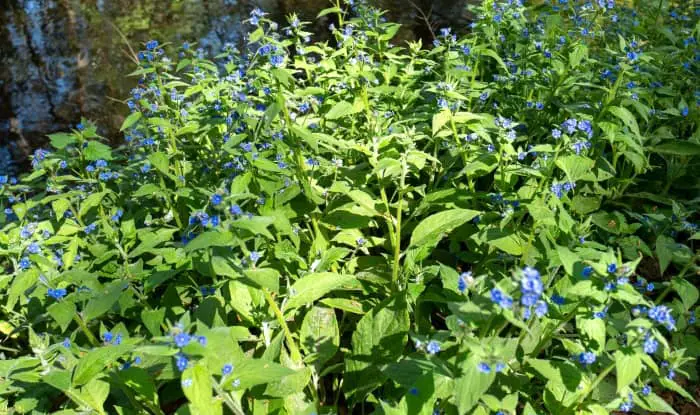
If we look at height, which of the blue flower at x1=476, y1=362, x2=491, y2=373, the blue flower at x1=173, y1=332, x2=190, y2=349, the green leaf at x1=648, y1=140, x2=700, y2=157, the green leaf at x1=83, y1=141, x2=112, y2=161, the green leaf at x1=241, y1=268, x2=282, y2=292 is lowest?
the blue flower at x1=476, y1=362, x2=491, y2=373

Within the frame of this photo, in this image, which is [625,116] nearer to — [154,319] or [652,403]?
[652,403]

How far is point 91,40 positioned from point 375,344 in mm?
9050

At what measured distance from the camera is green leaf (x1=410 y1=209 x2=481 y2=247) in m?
2.79

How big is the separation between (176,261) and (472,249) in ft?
4.98

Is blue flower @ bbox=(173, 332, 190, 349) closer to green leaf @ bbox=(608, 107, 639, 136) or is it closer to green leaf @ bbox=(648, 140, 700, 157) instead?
green leaf @ bbox=(608, 107, 639, 136)

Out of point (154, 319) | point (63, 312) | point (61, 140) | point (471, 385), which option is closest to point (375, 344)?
point (471, 385)

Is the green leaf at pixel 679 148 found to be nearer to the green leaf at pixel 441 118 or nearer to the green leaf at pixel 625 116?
the green leaf at pixel 625 116

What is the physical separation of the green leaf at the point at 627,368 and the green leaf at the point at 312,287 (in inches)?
47.1

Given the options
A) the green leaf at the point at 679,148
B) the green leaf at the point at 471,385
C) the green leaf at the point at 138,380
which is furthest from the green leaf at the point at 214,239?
the green leaf at the point at 679,148

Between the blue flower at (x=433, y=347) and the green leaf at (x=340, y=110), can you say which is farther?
the green leaf at (x=340, y=110)

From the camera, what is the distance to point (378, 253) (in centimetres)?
358

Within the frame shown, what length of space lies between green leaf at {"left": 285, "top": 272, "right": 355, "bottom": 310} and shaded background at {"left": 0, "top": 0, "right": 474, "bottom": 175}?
5.04m

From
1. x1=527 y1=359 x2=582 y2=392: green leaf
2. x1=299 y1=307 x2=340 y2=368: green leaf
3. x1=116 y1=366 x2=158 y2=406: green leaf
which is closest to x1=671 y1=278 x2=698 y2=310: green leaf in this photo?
x1=527 y1=359 x2=582 y2=392: green leaf

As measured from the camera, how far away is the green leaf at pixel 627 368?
181 cm
